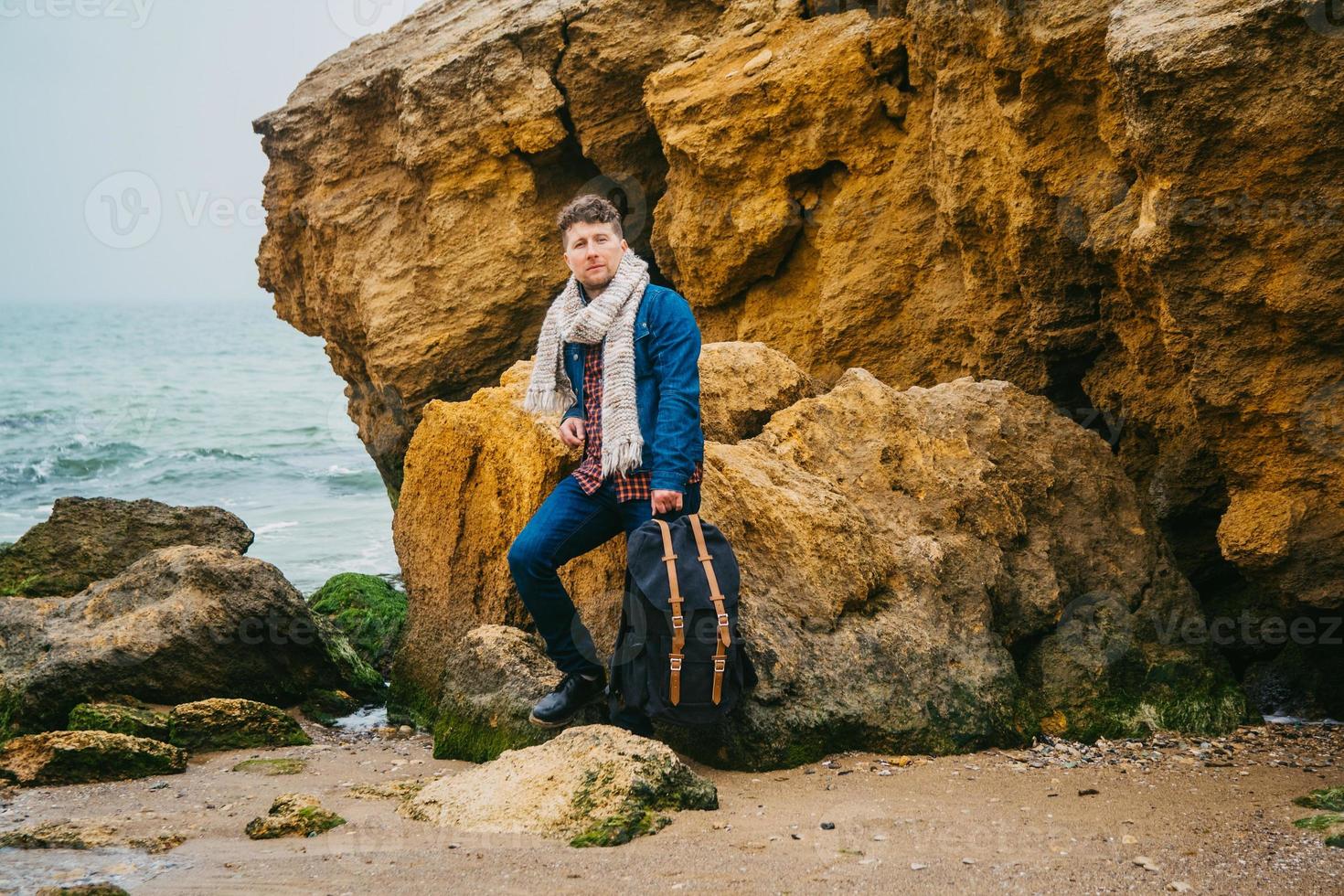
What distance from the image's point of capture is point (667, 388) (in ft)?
15.3

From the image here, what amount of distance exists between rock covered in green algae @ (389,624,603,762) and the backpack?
24.8 inches

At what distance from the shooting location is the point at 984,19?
6.66 metres

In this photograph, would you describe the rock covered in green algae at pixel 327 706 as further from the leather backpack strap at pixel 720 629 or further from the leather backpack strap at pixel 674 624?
the leather backpack strap at pixel 720 629

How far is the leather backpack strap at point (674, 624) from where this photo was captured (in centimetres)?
450

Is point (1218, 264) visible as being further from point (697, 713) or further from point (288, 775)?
point (288, 775)

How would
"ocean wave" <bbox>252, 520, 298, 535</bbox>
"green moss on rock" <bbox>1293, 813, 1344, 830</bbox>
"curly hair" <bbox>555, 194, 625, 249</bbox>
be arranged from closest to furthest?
"green moss on rock" <bbox>1293, 813, 1344, 830</bbox>
"curly hair" <bbox>555, 194, 625, 249</bbox>
"ocean wave" <bbox>252, 520, 298, 535</bbox>

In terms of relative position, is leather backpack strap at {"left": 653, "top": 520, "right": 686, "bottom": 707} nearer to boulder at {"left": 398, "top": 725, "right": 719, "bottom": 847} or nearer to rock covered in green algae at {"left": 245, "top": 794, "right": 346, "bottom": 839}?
boulder at {"left": 398, "top": 725, "right": 719, "bottom": 847}

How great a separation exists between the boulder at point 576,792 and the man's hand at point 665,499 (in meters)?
0.82

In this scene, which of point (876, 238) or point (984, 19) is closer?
point (984, 19)

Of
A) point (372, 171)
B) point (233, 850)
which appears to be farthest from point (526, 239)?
point (233, 850)

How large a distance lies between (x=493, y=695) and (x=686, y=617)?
1208mm

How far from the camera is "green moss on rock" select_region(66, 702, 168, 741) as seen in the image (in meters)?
5.67

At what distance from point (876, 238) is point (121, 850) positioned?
600 centimetres

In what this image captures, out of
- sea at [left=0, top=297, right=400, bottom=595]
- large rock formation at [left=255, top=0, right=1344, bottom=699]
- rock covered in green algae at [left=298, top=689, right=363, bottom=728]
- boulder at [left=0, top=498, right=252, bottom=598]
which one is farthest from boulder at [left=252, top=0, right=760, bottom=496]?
rock covered in green algae at [left=298, top=689, right=363, bottom=728]
